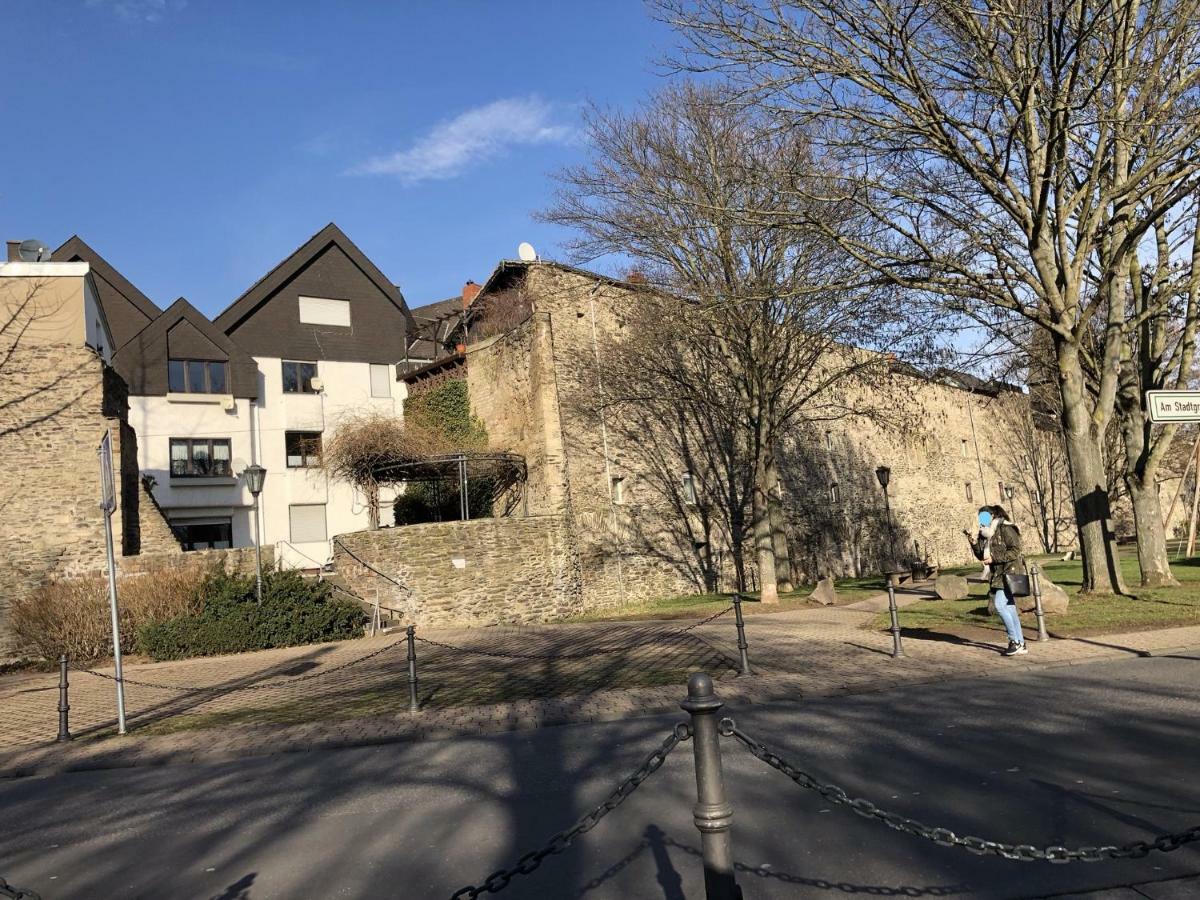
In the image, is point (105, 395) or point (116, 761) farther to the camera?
point (105, 395)

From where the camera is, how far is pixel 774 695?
29.7 ft

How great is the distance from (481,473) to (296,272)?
46.7 feet

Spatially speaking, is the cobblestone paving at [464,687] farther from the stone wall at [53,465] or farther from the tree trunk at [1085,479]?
the stone wall at [53,465]

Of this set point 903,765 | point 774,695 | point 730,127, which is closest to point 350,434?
point 730,127

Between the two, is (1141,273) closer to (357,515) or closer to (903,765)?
(903,765)

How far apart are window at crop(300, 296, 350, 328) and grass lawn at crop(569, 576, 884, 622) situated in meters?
17.9

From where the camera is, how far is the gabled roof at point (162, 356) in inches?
1217

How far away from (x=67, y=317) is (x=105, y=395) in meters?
2.08

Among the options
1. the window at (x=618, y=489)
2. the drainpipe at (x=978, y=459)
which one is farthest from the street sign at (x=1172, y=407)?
the drainpipe at (x=978, y=459)

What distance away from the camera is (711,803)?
3.13 meters

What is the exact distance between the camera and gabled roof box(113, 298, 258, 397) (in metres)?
30.9

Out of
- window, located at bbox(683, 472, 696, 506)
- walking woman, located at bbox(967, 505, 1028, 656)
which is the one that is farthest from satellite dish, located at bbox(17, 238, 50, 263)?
walking woman, located at bbox(967, 505, 1028, 656)

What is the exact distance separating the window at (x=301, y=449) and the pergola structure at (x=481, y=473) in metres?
7.42

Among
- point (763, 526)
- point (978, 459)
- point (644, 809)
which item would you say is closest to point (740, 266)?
point (763, 526)
